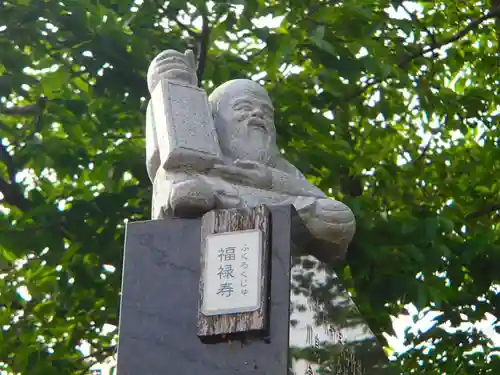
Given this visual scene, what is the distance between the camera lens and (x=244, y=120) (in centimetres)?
485

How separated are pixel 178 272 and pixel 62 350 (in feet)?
8.47

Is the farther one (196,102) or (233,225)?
(196,102)

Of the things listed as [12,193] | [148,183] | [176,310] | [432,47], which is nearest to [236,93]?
[176,310]

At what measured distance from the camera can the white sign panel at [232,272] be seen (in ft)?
13.3

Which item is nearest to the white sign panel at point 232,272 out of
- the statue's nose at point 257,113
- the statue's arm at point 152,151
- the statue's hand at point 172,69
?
the statue's arm at point 152,151

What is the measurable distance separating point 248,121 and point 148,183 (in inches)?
77.9

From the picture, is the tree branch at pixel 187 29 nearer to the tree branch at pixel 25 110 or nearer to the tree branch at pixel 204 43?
the tree branch at pixel 204 43

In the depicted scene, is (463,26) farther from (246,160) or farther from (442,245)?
(246,160)

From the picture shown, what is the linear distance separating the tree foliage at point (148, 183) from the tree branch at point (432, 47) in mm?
25

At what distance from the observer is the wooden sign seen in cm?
400

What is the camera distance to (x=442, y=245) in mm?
6504

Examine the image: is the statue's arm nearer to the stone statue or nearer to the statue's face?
the stone statue

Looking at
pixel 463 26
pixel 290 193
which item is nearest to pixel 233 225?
pixel 290 193

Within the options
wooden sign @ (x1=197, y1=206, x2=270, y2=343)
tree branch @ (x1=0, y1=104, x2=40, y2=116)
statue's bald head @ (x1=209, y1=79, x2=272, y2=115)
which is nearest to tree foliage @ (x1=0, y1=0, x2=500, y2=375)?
tree branch @ (x1=0, y1=104, x2=40, y2=116)
